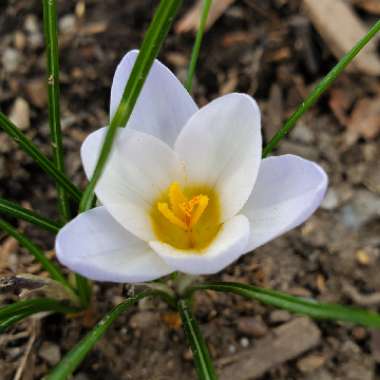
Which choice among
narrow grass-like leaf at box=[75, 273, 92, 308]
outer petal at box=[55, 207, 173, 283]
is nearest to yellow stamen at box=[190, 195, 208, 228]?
outer petal at box=[55, 207, 173, 283]

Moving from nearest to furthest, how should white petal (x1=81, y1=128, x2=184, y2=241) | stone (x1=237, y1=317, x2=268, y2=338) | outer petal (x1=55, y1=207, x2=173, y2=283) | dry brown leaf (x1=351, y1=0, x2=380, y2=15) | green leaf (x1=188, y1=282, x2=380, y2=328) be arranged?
green leaf (x1=188, y1=282, x2=380, y2=328) → outer petal (x1=55, y1=207, x2=173, y2=283) → white petal (x1=81, y1=128, x2=184, y2=241) → stone (x1=237, y1=317, x2=268, y2=338) → dry brown leaf (x1=351, y1=0, x2=380, y2=15)

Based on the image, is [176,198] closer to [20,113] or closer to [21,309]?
[21,309]

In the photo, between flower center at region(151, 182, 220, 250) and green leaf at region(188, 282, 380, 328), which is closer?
green leaf at region(188, 282, 380, 328)

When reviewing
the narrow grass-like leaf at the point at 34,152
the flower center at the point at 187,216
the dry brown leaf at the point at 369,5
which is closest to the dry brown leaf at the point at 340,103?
the dry brown leaf at the point at 369,5

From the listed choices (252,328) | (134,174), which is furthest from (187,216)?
(252,328)

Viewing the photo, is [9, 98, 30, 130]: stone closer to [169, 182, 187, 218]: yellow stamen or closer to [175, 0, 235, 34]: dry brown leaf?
[175, 0, 235, 34]: dry brown leaf
